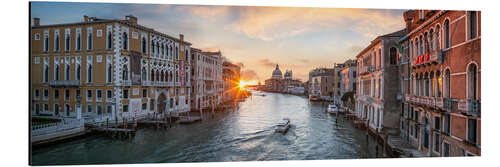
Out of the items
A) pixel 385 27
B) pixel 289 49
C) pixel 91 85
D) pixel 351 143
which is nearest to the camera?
pixel 385 27

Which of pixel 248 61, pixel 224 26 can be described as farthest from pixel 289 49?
pixel 224 26

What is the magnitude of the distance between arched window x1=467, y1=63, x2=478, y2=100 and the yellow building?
8.45m

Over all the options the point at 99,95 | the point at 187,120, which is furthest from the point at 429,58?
the point at 99,95

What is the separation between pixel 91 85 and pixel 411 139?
1108 centimetres

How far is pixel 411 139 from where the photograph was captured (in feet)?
24.3

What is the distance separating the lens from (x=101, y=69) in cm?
1023

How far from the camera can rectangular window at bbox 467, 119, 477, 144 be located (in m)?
4.84

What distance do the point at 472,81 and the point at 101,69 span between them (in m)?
11.2

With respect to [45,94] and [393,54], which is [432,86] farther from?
[45,94]

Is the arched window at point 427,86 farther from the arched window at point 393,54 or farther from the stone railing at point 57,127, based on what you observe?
the stone railing at point 57,127

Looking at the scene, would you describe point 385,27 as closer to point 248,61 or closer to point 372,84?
point 248,61

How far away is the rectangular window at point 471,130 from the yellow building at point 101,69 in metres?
8.72

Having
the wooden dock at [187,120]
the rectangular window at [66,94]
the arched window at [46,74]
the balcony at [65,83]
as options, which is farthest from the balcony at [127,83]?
the wooden dock at [187,120]

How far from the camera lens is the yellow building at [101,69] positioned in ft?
29.5
